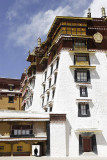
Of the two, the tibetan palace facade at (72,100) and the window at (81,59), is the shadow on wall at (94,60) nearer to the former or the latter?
the tibetan palace facade at (72,100)

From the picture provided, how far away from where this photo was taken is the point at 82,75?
3516cm

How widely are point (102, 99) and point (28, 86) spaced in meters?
22.7

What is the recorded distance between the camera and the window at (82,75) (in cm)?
3478

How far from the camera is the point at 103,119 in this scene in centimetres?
3294

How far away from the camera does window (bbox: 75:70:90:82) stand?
3478cm

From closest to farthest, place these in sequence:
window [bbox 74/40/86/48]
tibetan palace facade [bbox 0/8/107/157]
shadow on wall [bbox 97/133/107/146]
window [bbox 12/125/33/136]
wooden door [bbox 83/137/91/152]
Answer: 1. window [bbox 12/125/33/136]
2. tibetan palace facade [bbox 0/8/107/157]
3. shadow on wall [bbox 97/133/107/146]
4. wooden door [bbox 83/137/91/152]
5. window [bbox 74/40/86/48]

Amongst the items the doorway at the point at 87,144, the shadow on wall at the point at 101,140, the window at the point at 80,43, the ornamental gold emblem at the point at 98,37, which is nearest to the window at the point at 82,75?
the window at the point at 80,43

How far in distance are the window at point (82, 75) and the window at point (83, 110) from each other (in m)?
4.25

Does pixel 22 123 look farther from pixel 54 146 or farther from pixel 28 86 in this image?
pixel 28 86

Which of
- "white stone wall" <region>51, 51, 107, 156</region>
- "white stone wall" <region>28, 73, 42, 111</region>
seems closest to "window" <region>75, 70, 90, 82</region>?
"white stone wall" <region>51, 51, 107, 156</region>

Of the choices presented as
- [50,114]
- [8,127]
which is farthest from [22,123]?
[50,114]

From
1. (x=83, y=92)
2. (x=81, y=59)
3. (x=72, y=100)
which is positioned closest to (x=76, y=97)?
(x=72, y=100)

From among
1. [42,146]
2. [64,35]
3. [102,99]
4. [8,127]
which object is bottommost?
[42,146]

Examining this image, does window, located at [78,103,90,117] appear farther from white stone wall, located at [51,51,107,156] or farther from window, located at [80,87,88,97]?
window, located at [80,87,88,97]
